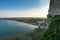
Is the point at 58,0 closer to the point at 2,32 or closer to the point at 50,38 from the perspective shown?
the point at 50,38

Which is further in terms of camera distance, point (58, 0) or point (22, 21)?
point (22, 21)

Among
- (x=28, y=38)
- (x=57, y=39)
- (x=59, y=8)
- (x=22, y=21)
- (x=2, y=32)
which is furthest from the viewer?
(x=22, y=21)

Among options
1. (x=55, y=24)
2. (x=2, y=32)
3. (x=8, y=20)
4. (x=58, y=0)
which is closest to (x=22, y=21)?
(x=8, y=20)

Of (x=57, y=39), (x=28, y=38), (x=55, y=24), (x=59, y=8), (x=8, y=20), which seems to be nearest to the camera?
(x=57, y=39)

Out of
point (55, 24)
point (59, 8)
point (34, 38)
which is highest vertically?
point (59, 8)

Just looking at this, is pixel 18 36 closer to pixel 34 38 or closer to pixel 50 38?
→ pixel 34 38

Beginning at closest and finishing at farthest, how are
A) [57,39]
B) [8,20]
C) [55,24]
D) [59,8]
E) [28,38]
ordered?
1. [57,39]
2. [55,24]
3. [59,8]
4. [28,38]
5. [8,20]

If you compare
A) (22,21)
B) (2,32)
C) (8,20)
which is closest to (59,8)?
(2,32)

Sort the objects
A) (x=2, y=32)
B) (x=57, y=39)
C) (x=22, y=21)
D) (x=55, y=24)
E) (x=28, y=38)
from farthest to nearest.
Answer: (x=22, y=21) < (x=2, y=32) < (x=28, y=38) < (x=55, y=24) < (x=57, y=39)

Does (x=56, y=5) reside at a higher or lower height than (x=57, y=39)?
higher
